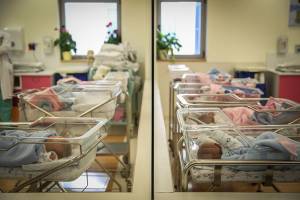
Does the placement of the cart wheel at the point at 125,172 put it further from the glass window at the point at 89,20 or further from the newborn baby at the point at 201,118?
the glass window at the point at 89,20

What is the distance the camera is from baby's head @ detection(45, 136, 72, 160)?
1411 millimetres

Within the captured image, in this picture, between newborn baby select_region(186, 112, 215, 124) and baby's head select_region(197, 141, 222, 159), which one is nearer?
baby's head select_region(197, 141, 222, 159)

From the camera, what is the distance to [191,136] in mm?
1461

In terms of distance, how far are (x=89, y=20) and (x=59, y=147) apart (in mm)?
636

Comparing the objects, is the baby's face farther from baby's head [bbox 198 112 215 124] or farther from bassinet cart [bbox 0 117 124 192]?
bassinet cart [bbox 0 117 124 192]

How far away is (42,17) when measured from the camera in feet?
4.99

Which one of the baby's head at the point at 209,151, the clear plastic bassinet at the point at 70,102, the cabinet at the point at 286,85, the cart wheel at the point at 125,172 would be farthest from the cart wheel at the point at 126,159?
the cabinet at the point at 286,85

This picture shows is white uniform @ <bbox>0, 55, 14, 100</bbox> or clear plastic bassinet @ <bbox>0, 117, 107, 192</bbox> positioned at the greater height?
white uniform @ <bbox>0, 55, 14, 100</bbox>

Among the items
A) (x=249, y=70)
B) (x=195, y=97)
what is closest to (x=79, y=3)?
(x=195, y=97)

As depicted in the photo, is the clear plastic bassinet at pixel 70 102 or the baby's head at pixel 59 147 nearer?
the baby's head at pixel 59 147

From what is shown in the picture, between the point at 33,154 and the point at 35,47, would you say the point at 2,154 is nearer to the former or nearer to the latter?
the point at 33,154

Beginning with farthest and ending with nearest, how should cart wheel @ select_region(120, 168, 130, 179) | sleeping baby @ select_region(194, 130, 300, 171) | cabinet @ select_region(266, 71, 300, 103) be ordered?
cart wheel @ select_region(120, 168, 130, 179)
cabinet @ select_region(266, 71, 300, 103)
sleeping baby @ select_region(194, 130, 300, 171)

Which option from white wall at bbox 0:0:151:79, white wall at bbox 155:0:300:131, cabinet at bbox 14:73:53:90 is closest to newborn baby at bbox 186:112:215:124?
white wall at bbox 155:0:300:131

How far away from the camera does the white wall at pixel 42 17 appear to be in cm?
148
